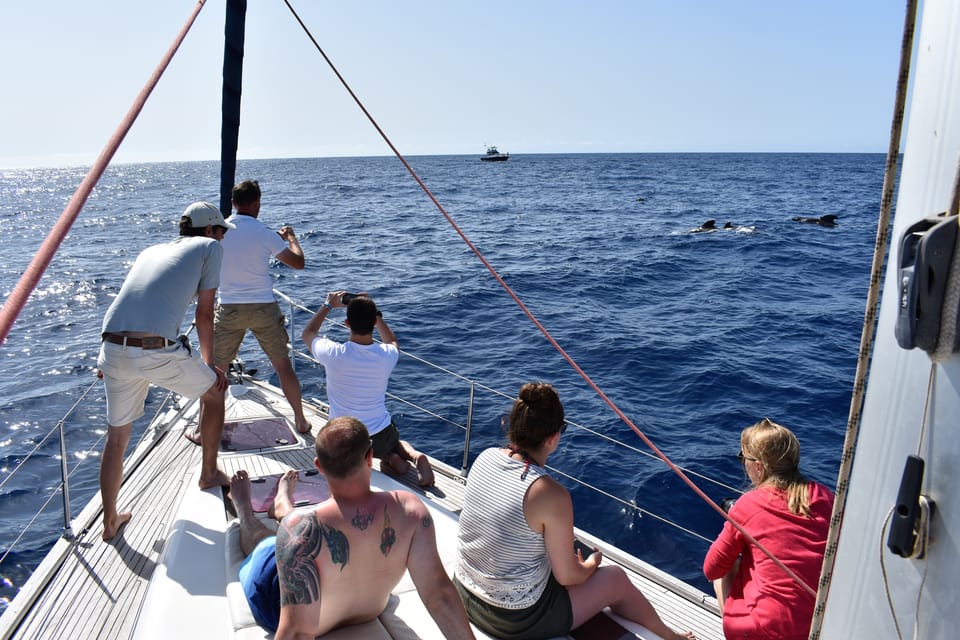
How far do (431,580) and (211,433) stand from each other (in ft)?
6.67

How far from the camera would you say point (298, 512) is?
2258 millimetres

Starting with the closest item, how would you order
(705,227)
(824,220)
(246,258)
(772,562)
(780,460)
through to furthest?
(772,562), (780,460), (246,258), (705,227), (824,220)

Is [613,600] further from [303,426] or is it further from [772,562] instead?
[303,426]

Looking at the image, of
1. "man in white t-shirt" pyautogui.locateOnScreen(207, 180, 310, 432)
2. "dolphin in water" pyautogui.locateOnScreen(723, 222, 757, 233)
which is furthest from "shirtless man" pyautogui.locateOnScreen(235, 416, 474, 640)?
"dolphin in water" pyautogui.locateOnScreen(723, 222, 757, 233)

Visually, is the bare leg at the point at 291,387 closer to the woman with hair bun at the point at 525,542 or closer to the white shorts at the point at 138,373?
the white shorts at the point at 138,373

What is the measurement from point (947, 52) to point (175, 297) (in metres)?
3.28

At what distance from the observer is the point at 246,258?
4.66 metres

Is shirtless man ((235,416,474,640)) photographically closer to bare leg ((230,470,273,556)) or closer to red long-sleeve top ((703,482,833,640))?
bare leg ((230,470,273,556))

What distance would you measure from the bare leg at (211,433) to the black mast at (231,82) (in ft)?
4.68

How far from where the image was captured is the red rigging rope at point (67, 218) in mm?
1452

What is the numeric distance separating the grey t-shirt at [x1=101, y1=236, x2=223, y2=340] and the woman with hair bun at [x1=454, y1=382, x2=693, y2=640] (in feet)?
5.99

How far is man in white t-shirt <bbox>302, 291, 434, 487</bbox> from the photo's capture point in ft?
12.8

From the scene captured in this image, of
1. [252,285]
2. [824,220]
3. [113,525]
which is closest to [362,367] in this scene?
[252,285]

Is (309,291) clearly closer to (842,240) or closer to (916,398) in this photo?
(916,398)
